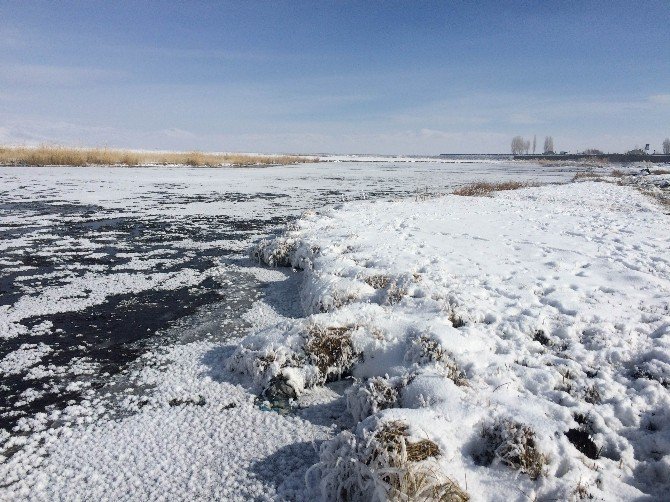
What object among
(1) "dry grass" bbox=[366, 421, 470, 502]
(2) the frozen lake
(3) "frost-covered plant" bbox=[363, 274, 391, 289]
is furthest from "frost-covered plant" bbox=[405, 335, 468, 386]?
(3) "frost-covered plant" bbox=[363, 274, 391, 289]

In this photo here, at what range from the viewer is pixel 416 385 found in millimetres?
4129

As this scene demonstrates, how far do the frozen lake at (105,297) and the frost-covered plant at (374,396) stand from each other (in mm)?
1167

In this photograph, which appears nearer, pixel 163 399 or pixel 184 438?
pixel 184 438

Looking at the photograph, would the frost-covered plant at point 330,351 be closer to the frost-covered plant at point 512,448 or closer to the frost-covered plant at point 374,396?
the frost-covered plant at point 374,396

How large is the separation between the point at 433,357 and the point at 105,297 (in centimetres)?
591

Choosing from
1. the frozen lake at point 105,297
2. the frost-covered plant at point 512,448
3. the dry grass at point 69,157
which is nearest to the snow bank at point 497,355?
the frost-covered plant at point 512,448

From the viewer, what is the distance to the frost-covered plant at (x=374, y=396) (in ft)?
13.5

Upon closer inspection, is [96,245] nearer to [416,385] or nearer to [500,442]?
[416,385]

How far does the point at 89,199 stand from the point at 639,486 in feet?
71.7

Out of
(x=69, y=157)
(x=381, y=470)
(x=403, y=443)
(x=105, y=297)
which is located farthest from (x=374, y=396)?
(x=69, y=157)

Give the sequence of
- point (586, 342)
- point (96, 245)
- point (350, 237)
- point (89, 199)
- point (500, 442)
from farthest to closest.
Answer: point (89, 199)
point (96, 245)
point (350, 237)
point (586, 342)
point (500, 442)

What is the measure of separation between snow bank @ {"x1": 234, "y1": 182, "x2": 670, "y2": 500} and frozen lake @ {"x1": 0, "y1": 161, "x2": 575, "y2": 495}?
1.13 m

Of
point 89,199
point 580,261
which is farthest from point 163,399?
point 89,199

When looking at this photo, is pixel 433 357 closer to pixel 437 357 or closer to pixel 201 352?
pixel 437 357
